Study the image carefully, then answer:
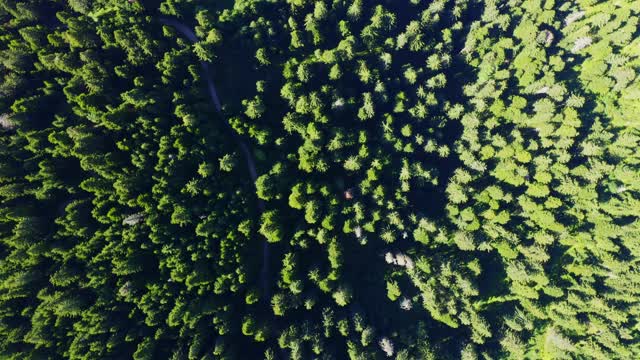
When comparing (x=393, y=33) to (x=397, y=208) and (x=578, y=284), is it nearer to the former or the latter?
(x=397, y=208)

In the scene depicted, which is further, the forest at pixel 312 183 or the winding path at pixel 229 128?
the winding path at pixel 229 128

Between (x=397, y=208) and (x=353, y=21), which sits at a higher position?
(x=353, y=21)

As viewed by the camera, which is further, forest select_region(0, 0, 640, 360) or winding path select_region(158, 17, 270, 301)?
winding path select_region(158, 17, 270, 301)

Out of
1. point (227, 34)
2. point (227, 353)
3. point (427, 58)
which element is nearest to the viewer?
point (227, 353)

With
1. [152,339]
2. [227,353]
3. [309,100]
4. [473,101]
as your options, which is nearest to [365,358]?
[227,353]
